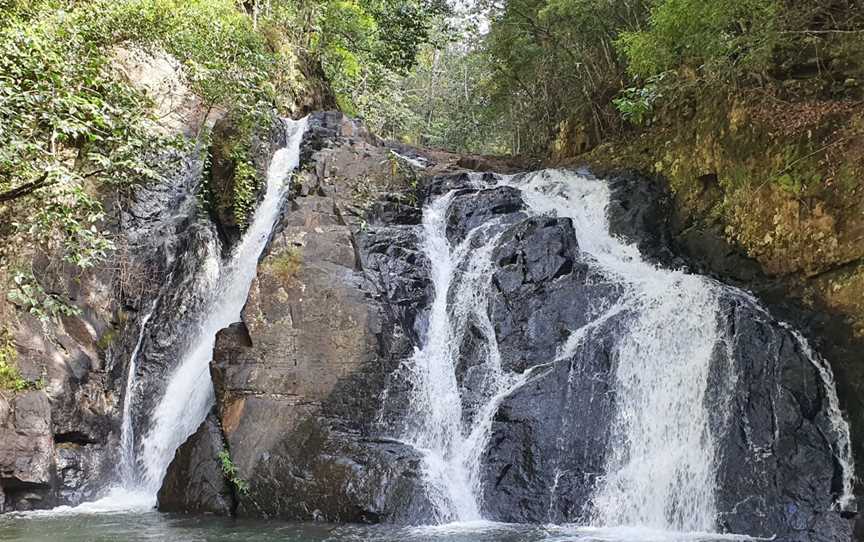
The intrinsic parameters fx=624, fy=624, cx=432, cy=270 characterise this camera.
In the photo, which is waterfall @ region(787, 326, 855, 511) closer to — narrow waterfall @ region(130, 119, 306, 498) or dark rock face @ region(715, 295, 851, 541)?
dark rock face @ region(715, 295, 851, 541)

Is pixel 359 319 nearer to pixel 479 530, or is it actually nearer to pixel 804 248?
pixel 479 530

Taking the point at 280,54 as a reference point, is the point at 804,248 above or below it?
below

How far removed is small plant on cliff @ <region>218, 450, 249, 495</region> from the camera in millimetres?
9164

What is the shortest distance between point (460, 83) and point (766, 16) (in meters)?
26.3

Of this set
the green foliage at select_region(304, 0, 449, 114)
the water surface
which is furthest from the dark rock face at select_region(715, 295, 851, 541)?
the green foliage at select_region(304, 0, 449, 114)

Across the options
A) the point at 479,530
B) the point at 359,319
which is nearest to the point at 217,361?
the point at 359,319

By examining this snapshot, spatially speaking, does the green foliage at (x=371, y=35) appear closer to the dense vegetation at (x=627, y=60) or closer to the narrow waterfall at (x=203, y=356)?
the dense vegetation at (x=627, y=60)

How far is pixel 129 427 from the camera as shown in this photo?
37.2ft

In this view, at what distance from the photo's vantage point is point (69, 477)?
33.8 feet

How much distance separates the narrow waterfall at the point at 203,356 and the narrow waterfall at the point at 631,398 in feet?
13.1

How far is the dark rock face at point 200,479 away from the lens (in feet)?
30.4

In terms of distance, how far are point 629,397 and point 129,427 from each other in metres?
8.72

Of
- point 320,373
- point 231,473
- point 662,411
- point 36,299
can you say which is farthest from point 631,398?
point 36,299

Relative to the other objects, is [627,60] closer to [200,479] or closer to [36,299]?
[200,479]
